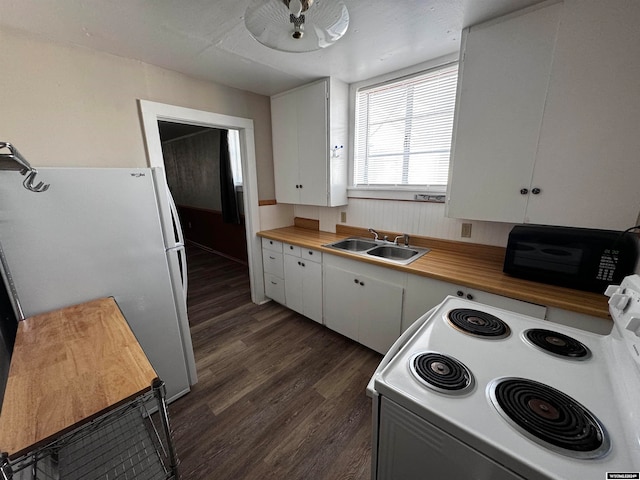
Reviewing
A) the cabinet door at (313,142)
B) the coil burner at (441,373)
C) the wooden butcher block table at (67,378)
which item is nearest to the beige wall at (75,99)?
the cabinet door at (313,142)

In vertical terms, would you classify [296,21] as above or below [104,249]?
above

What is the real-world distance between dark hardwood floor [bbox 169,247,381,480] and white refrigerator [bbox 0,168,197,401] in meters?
0.34

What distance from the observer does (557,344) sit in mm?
899

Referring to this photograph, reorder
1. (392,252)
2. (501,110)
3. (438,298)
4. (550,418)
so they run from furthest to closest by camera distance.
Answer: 1. (392,252)
2. (438,298)
3. (501,110)
4. (550,418)

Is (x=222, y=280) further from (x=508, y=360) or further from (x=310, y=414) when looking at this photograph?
(x=508, y=360)

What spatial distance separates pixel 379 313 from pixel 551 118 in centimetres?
163

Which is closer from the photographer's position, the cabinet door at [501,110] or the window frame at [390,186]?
the cabinet door at [501,110]

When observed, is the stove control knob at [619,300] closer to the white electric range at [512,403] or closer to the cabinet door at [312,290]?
the white electric range at [512,403]

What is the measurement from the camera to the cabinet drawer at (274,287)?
2961 mm

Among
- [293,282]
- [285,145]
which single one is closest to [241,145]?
[285,145]

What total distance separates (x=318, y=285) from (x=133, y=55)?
7.73ft

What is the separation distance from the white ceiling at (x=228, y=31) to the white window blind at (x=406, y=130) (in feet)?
0.63

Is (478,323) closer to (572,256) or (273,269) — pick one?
(572,256)

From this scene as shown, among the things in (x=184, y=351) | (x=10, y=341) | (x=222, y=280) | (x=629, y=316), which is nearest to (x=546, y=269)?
(x=629, y=316)
